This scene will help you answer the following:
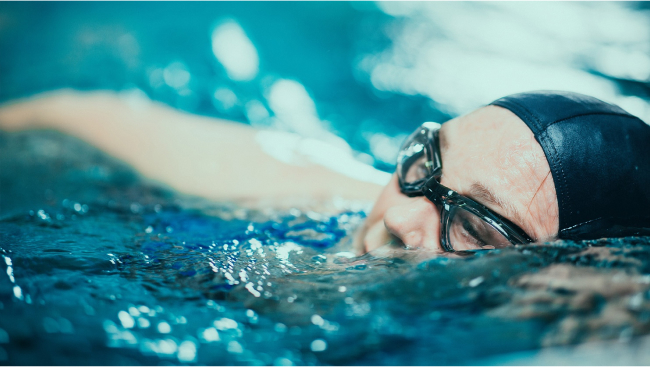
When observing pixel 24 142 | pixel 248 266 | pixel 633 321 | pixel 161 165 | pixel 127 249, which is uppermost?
pixel 24 142

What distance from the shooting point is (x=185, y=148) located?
3781 millimetres

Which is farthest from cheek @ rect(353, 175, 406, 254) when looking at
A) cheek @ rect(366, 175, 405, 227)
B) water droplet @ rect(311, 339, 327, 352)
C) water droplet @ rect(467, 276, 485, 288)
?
water droplet @ rect(311, 339, 327, 352)

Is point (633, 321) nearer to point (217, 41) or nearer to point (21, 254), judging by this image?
point (21, 254)

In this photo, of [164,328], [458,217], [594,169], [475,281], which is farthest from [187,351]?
[594,169]

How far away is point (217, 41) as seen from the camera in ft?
21.5

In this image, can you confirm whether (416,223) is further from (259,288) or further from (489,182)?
(259,288)

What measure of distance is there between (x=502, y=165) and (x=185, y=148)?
9.25 ft

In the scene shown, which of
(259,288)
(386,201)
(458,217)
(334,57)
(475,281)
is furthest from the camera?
(334,57)

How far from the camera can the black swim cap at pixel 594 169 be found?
1794 millimetres

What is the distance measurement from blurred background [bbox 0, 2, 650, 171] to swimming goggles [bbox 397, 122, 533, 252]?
2652mm

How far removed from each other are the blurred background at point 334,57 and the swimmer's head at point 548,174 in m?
2.81

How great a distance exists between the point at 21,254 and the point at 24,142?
8.80 ft

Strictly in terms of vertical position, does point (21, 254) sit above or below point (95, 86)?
below

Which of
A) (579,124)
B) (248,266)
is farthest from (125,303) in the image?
(579,124)
